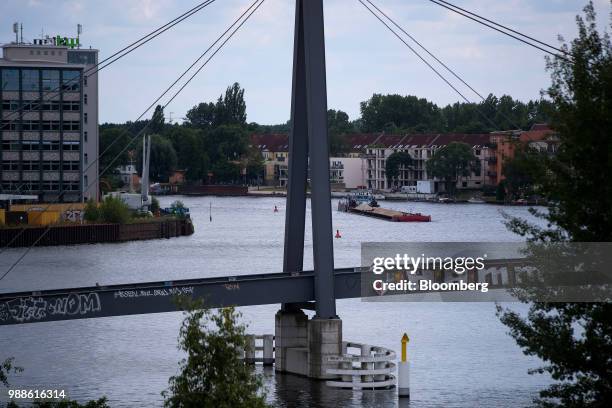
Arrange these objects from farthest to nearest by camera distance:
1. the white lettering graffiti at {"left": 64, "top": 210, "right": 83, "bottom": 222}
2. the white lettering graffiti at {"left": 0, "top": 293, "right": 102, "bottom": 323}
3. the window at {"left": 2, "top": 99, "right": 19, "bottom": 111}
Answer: the window at {"left": 2, "top": 99, "right": 19, "bottom": 111} < the white lettering graffiti at {"left": 64, "top": 210, "right": 83, "bottom": 222} < the white lettering graffiti at {"left": 0, "top": 293, "right": 102, "bottom": 323}

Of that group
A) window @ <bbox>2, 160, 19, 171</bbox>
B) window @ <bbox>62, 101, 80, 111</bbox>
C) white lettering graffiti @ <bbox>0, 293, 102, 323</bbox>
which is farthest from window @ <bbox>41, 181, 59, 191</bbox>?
white lettering graffiti @ <bbox>0, 293, 102, 323</bbox>

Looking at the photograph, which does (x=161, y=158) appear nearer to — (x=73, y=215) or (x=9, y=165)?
(x=9, y=165)

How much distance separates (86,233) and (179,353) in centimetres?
5525

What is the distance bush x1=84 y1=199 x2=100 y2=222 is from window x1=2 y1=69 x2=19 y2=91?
36.8 feet

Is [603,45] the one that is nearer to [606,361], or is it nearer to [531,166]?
[531,166]

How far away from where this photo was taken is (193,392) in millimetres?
16766

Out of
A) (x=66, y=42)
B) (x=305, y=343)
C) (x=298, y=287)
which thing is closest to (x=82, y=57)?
(x=66, y=42)

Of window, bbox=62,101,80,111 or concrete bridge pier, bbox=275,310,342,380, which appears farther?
window, bbox=62,101,80,111

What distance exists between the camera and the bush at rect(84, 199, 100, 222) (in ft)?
307

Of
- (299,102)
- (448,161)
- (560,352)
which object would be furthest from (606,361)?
(448,161)

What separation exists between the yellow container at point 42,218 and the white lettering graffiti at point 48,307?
58715 millimetres

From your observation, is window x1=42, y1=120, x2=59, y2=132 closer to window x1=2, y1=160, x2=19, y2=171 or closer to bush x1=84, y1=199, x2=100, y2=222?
window x1=2, y1=160, x2=19, y2=171

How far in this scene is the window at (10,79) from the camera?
318ft

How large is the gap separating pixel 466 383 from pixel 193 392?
18.2 meters
